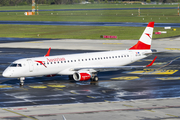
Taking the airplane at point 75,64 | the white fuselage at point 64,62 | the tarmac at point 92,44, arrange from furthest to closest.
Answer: the tarmac at point 92,44, the airplane at point 75,64, the white fuselage at point 64,62

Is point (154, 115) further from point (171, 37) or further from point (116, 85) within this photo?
point (171, 37)

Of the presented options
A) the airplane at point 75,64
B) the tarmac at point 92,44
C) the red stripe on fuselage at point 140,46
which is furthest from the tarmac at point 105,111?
the tarmac at point 92,44

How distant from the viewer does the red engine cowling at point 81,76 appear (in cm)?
4694

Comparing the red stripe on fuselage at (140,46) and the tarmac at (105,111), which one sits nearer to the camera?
the tarmac at (105,111)

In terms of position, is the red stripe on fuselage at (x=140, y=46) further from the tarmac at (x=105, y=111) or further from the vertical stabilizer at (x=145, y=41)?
the tarmac at (x=105, y=111)

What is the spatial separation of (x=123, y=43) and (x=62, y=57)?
45.6 m

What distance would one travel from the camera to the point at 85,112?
3347 cm

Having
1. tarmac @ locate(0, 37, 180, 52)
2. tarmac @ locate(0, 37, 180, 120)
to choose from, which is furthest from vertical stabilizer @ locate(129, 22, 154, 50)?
tarmac @ locate(0, 37, 180, 52)

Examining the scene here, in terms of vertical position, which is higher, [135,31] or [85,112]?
[135,31]

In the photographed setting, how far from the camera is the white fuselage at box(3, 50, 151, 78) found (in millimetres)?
45472

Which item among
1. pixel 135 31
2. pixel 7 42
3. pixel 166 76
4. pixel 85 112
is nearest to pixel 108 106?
pixel 85 112

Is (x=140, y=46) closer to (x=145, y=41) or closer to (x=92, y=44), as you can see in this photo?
(x=145, y=41)

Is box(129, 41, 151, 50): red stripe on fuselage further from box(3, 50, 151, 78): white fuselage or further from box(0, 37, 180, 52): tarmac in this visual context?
box(0, 37, 180, 52): tarmac

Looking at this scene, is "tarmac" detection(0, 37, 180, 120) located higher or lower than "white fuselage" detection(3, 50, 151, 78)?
lower
